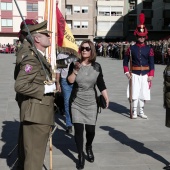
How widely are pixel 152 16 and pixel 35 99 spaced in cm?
6829

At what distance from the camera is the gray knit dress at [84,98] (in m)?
5.25

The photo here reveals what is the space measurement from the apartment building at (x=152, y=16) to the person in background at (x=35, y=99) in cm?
6088

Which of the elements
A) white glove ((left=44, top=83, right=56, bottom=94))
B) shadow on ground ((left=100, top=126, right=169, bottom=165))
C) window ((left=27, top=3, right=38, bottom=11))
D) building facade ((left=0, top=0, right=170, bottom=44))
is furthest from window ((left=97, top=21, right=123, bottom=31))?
white glove ((left=44, top=83, right=56, bottom=94))

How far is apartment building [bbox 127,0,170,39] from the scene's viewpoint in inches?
2537

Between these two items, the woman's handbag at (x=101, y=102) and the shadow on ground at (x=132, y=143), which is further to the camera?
the shadow on ground at (x=132, y=143)

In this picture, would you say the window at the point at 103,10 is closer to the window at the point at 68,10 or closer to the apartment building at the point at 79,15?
the apartment building at the point at 79,15

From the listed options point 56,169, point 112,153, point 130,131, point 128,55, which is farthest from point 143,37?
point 56,169

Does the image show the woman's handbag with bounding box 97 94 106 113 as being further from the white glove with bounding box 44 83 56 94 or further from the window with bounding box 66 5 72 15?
the window with bounding box 66 5 72 15

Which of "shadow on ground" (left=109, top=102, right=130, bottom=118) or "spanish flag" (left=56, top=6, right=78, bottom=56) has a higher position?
"spanish flag" (left=56, top=6, right=78, bottom=56)

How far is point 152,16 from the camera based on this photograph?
6994 centimetres

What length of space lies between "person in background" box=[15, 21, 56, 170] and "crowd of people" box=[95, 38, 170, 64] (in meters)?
15.2

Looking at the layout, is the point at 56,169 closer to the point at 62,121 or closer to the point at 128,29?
the point at 62,121

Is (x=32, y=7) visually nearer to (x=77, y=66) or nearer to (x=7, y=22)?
(x=7, y=22)

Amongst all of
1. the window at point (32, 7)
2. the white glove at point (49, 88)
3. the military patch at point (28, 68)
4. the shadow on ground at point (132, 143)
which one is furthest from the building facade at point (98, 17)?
the military patch at point (28, 68)
